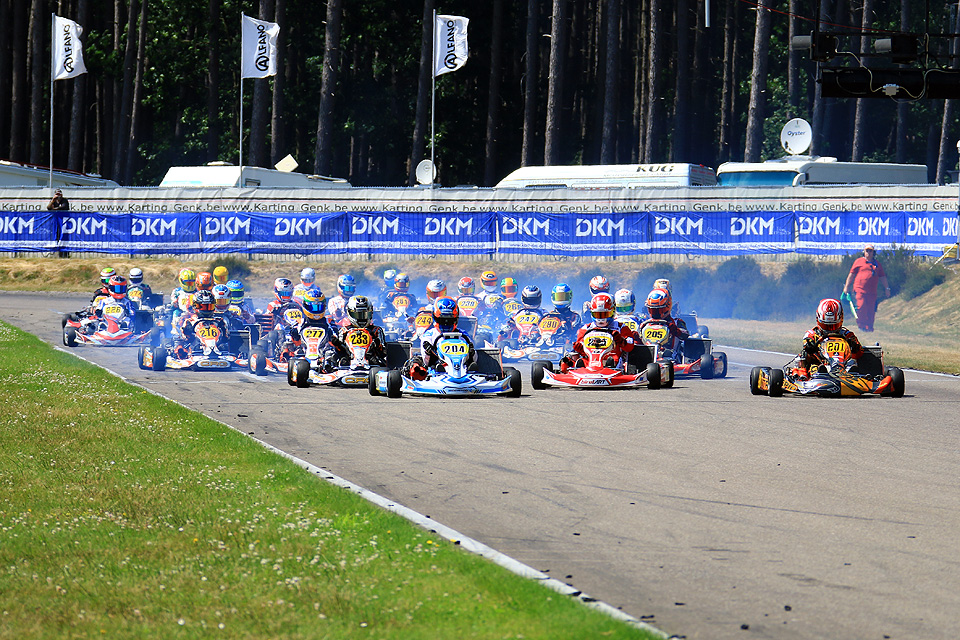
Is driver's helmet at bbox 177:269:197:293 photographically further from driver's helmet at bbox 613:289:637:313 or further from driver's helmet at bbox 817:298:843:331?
driver's helmet at bbox 817:298:843:331

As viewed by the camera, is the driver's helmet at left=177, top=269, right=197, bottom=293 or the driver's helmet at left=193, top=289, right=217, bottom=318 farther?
the driver's helmet at left=177, top=269, right=197, bottom=293

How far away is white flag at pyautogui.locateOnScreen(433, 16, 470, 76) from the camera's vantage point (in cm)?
3622

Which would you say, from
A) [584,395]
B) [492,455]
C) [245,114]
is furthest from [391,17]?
[492,455]

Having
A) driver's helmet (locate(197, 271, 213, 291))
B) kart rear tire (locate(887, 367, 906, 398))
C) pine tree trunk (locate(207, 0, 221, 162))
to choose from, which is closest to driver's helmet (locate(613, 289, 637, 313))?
kart rear tire (locate(887, 367, 906, 398))

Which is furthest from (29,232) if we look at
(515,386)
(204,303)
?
(515,386)

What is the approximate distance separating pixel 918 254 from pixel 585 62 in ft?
148

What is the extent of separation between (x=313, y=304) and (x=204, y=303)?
2556 mm

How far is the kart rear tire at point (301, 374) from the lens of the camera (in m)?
15.4

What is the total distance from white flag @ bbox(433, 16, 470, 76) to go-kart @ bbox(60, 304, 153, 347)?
17.1m

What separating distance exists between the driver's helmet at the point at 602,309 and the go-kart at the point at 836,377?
1.94 m

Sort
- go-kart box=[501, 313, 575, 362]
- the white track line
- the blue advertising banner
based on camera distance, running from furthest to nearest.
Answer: the blue advertising banner → go-kart box=[501, 313, 575, 362] → the white track line

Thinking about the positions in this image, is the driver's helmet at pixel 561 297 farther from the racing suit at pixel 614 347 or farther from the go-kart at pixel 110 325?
the go-kart at pixel 110 325

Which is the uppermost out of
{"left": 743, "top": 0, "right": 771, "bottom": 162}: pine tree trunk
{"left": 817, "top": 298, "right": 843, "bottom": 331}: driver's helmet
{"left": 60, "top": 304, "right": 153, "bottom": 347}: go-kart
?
{"left": 743, "top": 0, "right": 771, "bottom": 162}: pine tree trunk

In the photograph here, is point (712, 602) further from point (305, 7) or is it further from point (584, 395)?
point (305, 7)
